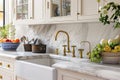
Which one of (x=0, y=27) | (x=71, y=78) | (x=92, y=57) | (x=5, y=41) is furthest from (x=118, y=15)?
(x=0, y=27)

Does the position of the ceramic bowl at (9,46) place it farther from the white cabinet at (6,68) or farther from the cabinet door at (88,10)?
the cabinet door at (88,10)

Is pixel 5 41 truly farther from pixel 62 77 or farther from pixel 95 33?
pixel 62 77

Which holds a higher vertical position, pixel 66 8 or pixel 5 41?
pixel 66 8

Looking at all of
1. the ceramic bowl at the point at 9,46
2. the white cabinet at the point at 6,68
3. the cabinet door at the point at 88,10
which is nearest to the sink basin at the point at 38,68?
the white cabinet at the point at 6,68

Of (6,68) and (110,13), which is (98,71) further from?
(6,68)

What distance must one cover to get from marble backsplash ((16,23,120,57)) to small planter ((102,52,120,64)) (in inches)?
14.7

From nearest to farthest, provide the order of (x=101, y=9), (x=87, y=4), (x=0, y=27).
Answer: (x=101, y=9), (x=87, y=4), (x=0, y=27)

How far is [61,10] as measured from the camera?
2.69 metres

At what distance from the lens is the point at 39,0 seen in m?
3.02

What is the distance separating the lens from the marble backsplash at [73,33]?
254 cm

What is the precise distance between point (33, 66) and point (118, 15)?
96 cm

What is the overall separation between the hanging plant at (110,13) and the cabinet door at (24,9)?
1294 millimetres

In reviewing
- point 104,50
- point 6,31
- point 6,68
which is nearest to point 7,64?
point 6,68

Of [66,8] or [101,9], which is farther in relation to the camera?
[66,8]
